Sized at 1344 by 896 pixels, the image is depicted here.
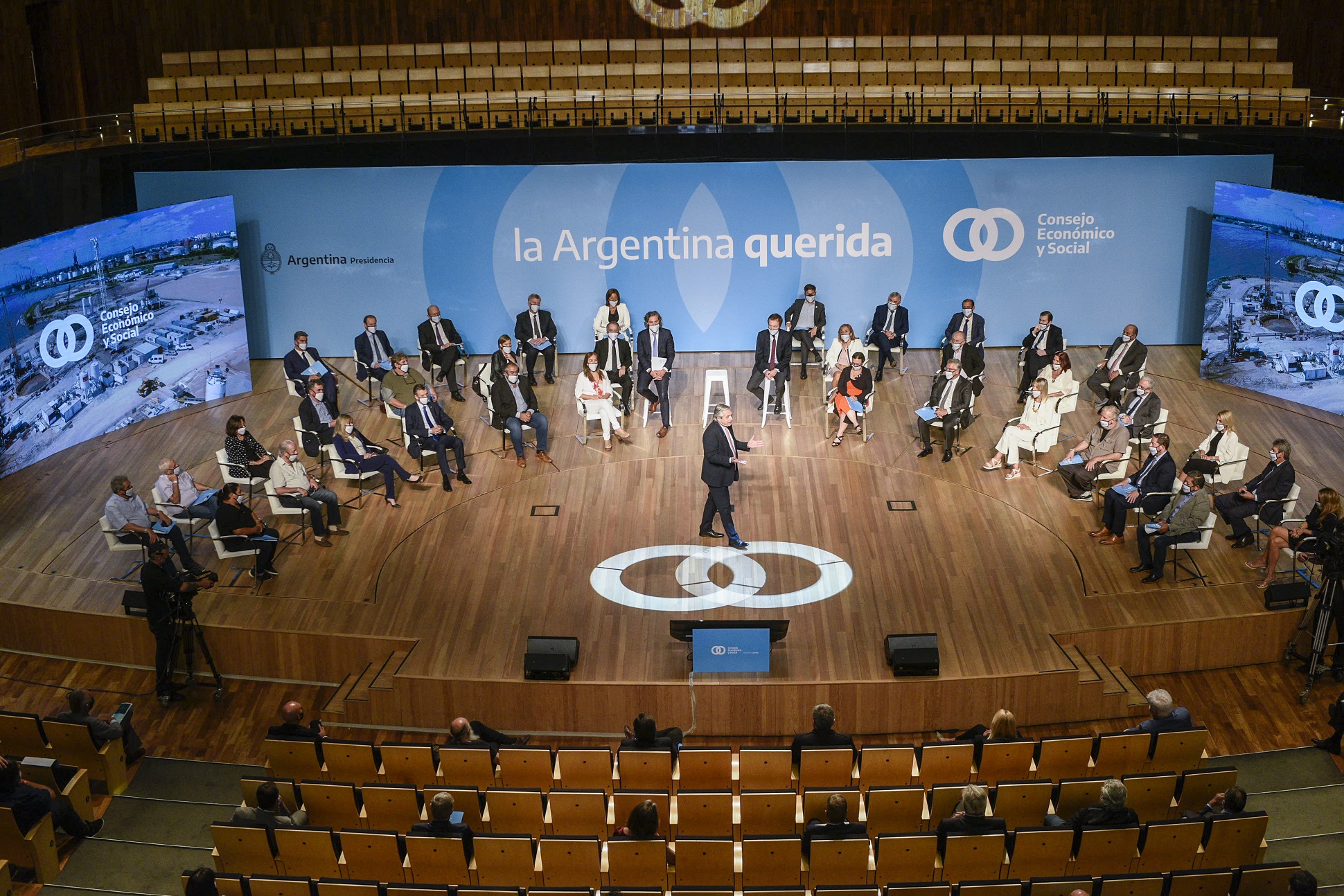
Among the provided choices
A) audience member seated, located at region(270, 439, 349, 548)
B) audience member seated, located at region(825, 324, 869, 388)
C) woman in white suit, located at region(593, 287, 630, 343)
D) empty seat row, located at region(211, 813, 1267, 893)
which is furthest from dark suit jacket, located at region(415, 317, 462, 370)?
empty seat row, located at region(211, 813, 1267, 893)

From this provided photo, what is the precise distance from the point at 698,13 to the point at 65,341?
950cm

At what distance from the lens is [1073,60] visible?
16.4 metres

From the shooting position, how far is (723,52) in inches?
659

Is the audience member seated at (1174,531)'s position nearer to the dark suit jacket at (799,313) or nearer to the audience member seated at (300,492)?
the dark suit jacket at (799,313)

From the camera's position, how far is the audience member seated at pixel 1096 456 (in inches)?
434

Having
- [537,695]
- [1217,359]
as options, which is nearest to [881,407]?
[1217,359]

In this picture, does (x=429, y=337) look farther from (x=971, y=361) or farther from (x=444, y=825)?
(x=444, y=825)

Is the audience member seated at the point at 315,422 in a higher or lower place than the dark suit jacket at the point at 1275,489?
higher

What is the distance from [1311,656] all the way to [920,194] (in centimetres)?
728

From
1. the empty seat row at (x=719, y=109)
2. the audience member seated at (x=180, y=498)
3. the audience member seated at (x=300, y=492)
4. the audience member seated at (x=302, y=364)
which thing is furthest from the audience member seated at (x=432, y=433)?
the empty seat row at (x=719, y=109)

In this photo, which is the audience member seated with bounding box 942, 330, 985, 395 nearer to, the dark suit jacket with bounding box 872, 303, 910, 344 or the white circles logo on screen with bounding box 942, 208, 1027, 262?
the dark suit jacket with bounding box 872, 303, 910, 344

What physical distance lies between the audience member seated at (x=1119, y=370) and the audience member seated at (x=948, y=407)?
5.13 feet

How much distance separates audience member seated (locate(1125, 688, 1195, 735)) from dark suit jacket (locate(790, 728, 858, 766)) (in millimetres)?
1748

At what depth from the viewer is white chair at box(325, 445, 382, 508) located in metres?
11.4
